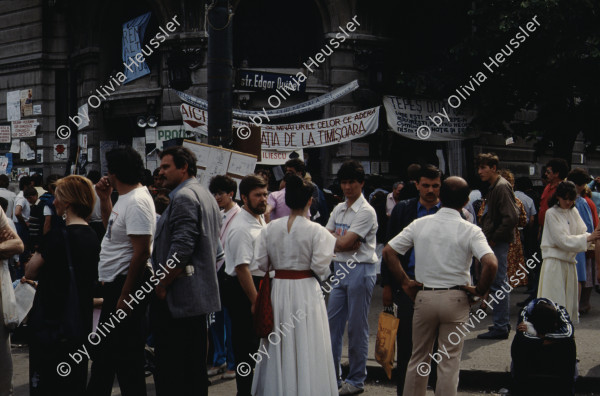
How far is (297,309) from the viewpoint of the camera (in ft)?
19.8

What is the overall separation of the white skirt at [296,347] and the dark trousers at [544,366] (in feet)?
5.40

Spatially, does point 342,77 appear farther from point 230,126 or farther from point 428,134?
point 230,126

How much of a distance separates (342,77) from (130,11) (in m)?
5.78

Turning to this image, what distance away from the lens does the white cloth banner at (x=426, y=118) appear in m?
17.5

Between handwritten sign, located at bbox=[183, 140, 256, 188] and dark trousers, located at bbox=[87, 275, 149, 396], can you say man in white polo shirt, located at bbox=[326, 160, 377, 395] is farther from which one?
dark trousers, located at bbox=[87, 275, 149, 396]

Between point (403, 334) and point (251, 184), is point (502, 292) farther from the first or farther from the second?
point (251, 184)

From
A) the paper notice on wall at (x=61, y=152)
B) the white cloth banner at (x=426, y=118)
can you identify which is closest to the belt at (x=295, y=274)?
the white cloth banner at (x=426, y=118)

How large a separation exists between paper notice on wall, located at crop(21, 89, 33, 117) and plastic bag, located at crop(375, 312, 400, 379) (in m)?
18.0

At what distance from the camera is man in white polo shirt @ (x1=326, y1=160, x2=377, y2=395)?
7.06 meters

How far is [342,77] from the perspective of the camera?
1752cm

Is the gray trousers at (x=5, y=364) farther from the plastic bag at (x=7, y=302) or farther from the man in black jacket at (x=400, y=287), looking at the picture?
the man in black jacket at (x=400, y=287)

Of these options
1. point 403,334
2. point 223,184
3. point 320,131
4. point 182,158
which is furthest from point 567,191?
point 320,131

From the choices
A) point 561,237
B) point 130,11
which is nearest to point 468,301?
point 561,237

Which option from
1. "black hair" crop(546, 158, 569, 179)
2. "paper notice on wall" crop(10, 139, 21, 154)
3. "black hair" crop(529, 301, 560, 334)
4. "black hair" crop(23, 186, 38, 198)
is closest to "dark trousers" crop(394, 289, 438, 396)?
"black hair" crop(529, 301, 560, 334)
